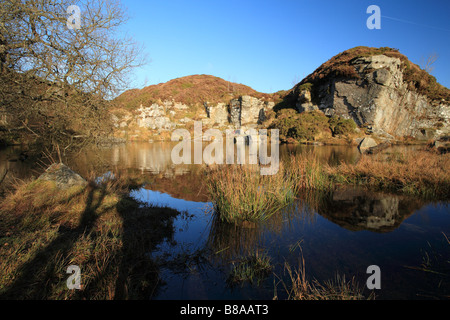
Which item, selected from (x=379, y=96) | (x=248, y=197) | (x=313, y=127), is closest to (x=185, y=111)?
(x=313, y=127)

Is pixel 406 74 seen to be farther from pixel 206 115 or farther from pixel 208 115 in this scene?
pixel 206 115

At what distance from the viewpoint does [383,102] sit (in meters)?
31.7

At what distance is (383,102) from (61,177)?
39456 millimetres

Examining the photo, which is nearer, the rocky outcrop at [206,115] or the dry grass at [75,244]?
the dry grass at [75,244]

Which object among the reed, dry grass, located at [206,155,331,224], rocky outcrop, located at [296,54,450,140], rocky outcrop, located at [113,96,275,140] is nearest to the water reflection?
dry grass, located at [206,155,331,224]

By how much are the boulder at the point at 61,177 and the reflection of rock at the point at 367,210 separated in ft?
24.7

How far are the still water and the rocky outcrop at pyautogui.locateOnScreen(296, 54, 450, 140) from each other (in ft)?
103

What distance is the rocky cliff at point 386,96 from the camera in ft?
104

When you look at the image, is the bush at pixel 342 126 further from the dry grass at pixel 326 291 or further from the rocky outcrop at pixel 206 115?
the dry grass at pixel 326 291

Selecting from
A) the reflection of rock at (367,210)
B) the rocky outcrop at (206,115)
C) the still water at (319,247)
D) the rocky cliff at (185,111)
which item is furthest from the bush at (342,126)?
the still water at (319,247)
